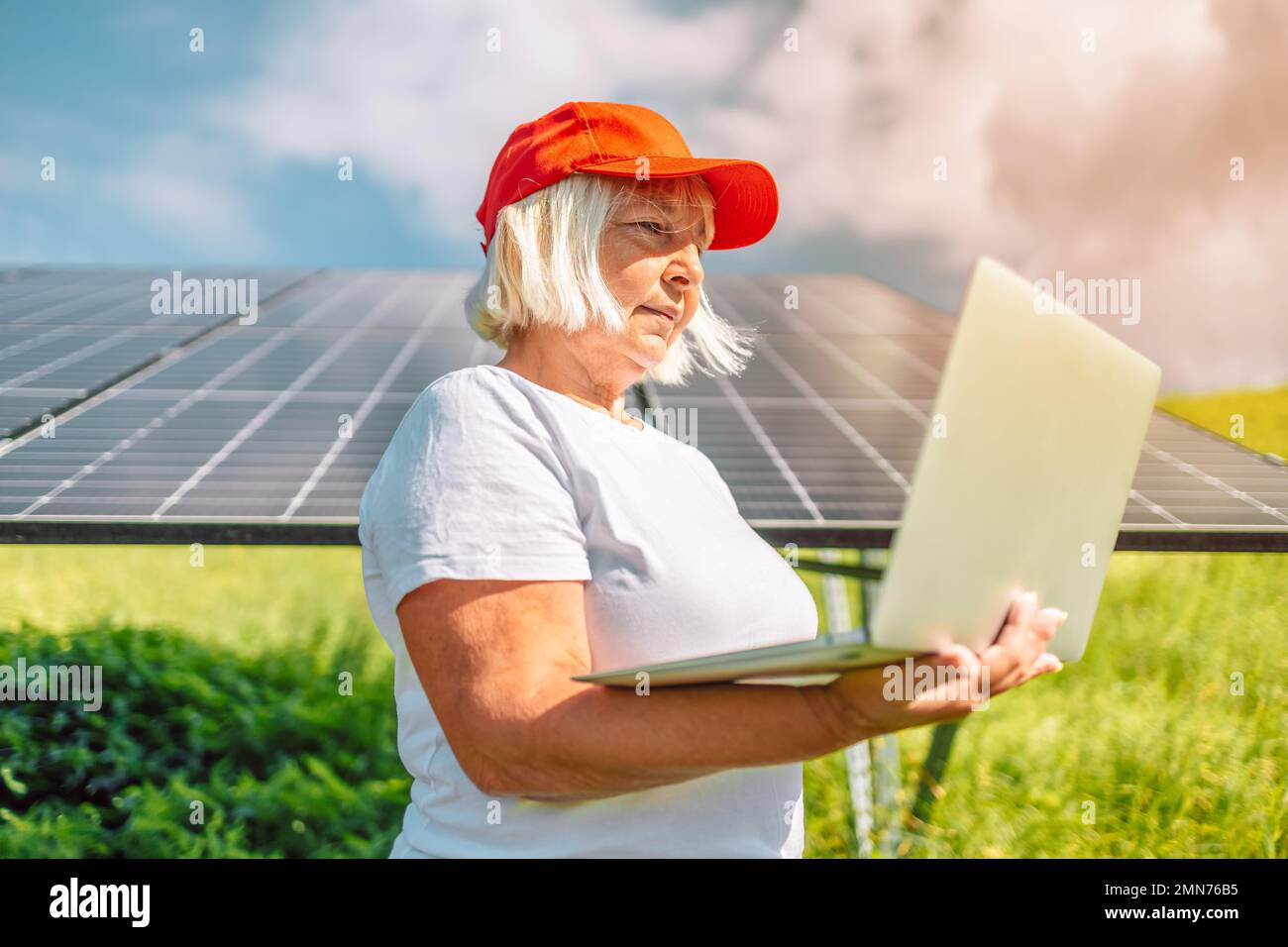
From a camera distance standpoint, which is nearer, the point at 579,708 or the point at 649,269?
the point at 579,708

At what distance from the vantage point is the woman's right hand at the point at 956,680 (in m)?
1.38

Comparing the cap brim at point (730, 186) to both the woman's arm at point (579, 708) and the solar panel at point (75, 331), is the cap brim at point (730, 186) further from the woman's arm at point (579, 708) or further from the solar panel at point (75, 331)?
the solar panel at point (75, 331)

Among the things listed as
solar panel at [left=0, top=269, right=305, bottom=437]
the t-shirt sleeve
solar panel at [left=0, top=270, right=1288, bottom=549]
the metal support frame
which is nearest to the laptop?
the t-shirt sleeve

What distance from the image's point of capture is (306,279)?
27.3ft

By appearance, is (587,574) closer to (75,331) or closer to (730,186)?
(730,186)

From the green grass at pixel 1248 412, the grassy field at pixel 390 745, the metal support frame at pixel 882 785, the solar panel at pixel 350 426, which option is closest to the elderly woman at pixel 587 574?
the solar panel at pixel 350 426

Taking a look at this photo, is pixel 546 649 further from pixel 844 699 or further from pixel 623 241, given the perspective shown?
pixel 623 241

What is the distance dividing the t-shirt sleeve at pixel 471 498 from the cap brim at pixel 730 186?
1.79ft

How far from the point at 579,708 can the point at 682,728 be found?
0.15 m

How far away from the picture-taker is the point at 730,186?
222 cm

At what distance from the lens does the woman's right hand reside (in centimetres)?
138

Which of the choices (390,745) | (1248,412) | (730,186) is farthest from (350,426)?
(1248,412)

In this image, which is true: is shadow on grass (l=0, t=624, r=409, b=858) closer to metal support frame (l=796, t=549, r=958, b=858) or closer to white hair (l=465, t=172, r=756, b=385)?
metal support frame (l=796, t=549, r=958, b=858)
